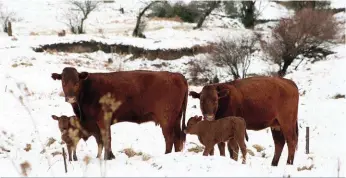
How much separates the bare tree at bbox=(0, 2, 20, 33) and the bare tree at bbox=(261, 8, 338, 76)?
18237 millimetres

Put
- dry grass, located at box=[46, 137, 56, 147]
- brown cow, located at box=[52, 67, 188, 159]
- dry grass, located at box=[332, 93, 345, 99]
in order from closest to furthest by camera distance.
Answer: brown cow, located at box=[52, 67, 188, 159] → dry grass, located at box=[46, 137, 56, 147] → dry grass, located at box=[332, 93, 345, 99]

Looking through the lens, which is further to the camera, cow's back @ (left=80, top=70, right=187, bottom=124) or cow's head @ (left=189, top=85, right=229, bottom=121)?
cow's back @ (left=80, top=70, right=187, bottom=124)

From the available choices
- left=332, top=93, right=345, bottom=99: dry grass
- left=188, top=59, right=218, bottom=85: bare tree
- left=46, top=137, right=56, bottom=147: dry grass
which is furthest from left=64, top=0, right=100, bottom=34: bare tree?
left=46, top=137, right=56, bottom=147: dry grass

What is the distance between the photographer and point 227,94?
8914 millimetres


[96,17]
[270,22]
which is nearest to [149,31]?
[96,17]

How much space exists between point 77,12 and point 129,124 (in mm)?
31877

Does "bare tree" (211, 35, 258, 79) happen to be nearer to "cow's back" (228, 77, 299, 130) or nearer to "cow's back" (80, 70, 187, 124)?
"cow's back" (228, 77, 299, 130)

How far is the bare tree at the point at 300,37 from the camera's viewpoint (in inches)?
1280

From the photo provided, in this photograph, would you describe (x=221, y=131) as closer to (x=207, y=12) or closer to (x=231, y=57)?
(x=231, y=57)

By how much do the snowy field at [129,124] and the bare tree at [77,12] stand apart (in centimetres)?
111

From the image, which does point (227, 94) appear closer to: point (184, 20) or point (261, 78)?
point (261, 78)

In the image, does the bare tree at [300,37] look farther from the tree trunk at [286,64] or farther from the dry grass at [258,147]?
the dry grass at [258,147]

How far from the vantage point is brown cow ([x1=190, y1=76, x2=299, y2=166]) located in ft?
29.0

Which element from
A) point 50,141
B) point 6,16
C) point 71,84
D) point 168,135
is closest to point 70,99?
point 71,84
